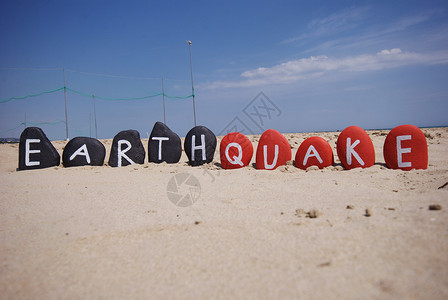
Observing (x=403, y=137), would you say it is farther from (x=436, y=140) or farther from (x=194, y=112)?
(x=194, y=112)

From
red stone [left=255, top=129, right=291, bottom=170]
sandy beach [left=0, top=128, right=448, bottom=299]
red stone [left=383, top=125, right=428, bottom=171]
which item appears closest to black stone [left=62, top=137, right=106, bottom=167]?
sandy beach [left=0, top=128, right=448, bottom=299]

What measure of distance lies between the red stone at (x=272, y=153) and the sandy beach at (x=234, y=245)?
7.05 ft

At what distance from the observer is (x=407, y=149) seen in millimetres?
4938

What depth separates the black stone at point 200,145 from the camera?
6.69 m

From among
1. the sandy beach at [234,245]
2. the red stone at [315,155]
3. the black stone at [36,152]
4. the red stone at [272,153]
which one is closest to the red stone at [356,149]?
the red stone at [315,155]

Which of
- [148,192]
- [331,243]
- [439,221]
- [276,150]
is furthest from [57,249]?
[276,150]

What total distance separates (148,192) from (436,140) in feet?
30.1

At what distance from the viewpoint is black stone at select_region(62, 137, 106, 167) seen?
22.3 ft

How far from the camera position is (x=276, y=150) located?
5723 millimetres

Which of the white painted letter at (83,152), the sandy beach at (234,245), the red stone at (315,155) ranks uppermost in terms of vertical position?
the white painted letter at (83,152)

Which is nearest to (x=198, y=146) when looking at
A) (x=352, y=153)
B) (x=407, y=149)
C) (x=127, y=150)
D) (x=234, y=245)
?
(x=127, y=150)

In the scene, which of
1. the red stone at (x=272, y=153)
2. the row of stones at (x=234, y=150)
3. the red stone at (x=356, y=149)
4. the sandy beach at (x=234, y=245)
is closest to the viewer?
the sandy beach at (x=234, y=245)

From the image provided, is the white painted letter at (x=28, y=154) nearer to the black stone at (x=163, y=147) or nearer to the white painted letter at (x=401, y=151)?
the black stone at (x=163, y=147)

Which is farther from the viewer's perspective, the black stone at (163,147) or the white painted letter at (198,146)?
the black stone at (163,147)
